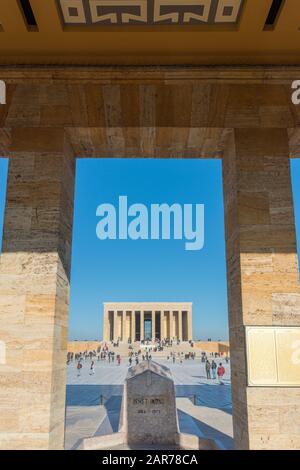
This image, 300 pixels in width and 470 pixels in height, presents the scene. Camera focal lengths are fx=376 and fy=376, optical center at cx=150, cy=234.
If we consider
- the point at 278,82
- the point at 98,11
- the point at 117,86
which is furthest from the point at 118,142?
the point at 278,82

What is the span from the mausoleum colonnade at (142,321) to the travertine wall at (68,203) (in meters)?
87.1

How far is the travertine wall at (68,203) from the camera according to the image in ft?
19.8

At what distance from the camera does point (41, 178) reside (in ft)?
22.3

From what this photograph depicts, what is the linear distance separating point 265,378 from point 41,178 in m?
5.13

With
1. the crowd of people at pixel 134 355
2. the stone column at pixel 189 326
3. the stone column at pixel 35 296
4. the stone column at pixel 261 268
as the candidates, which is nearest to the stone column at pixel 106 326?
the crowd of people at pixel 134 355

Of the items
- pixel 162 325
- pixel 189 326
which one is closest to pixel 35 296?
pixel 189 326

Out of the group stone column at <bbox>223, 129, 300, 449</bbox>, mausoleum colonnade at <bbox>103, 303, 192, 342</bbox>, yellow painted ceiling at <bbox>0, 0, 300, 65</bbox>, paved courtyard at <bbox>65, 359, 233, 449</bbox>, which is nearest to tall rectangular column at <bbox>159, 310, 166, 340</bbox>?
mausoleum colonnade at <bbox>103, 303, 192, 342</bbox>

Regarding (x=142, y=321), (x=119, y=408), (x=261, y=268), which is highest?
(x=142, y=321)

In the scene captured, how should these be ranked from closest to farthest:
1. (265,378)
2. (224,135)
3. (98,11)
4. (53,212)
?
(98,11) → (265,378) → (53,212) → (224,135)

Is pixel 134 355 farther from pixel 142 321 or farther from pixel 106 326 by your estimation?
pixel 142 321

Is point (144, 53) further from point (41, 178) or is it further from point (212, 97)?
point (41, 178)

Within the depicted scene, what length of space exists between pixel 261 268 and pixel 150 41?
13.8ft

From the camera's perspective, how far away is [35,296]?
6.34 meters

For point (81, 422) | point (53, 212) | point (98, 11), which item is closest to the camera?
point (98, 11)
